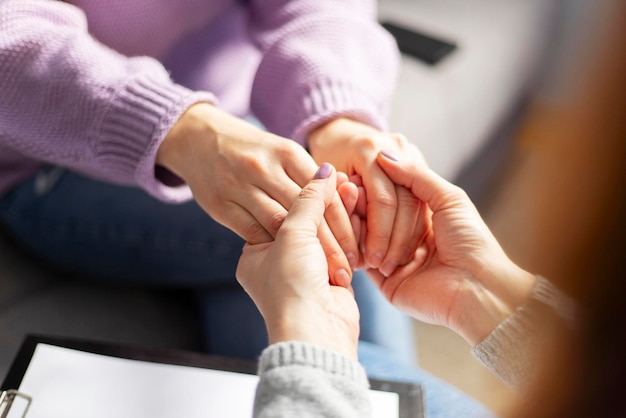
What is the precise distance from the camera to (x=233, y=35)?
0.86 m

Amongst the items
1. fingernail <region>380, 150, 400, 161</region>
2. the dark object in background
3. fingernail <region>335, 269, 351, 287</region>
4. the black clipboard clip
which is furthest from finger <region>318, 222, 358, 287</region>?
the dark object in background

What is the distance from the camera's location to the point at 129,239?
30.4 inches

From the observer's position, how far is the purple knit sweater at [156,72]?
0.61 metres

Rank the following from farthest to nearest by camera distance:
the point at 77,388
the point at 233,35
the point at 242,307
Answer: the point at 233,35 → the point at 242,307 → the point at 77,388

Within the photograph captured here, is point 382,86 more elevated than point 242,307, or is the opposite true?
point 382,86

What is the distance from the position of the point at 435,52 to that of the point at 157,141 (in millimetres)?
700

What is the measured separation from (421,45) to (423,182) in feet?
2.06

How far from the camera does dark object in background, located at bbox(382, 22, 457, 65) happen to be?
117 cm

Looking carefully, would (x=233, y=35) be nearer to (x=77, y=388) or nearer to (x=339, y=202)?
(x=339, y=202)

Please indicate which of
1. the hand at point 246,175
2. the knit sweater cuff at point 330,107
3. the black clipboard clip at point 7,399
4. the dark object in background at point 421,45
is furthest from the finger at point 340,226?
the dark object in background at point 421,45

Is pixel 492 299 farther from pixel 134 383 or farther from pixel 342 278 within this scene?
pixel 134 383

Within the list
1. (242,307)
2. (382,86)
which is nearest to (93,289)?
(242,307)

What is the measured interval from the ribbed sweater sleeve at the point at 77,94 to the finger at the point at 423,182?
0.20 m

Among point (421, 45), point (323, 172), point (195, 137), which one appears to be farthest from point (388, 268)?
point (421, 45)
